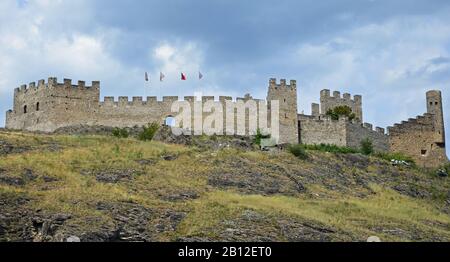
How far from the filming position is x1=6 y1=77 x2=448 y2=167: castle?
66.4 m

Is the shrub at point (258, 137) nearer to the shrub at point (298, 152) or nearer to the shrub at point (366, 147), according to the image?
the shrub at point (298, 152)

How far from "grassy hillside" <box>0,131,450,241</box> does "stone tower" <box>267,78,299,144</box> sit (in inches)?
298

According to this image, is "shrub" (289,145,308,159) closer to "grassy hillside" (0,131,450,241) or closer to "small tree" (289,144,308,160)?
"small tree" (289,144,308,160)

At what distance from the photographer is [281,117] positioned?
68312 millimetres

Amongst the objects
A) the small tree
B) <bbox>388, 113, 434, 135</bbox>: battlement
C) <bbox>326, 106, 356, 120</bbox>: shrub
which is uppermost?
<bbox>326, 106, 356, 120</bbox>: shrub

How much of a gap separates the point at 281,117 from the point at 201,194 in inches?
988

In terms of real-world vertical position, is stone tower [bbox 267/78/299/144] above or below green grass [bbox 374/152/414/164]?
above

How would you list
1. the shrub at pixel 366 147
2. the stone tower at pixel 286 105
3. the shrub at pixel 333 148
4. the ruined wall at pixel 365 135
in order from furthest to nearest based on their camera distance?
the ruined wall at pixel 365 135 → the stone tower at pixel 286 105 → the shrub at pixel 366 147 → the shrub at pixel 333 148

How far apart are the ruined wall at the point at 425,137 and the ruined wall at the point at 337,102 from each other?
3.33 meters

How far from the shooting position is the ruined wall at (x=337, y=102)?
73.1m

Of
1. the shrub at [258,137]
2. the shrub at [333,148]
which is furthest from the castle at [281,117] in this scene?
the shrub at [333,148]

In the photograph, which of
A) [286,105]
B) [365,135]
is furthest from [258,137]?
[365,135]

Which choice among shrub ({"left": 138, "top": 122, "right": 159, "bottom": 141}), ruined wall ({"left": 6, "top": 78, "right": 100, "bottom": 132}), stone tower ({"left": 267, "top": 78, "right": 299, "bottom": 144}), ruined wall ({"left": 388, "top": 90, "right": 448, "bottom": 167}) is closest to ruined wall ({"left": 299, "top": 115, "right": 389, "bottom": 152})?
stone tower ({"left": 267, "top": 78, "right": 299, "bottom": 144})
